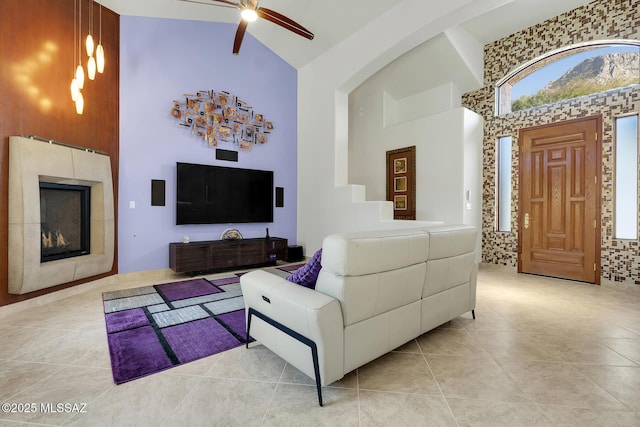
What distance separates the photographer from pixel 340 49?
523 centimetres

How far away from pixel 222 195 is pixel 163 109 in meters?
1.58

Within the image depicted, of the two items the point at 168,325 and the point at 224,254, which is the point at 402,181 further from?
the point at 168,325

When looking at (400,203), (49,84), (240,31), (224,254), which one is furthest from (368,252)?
(400,203)

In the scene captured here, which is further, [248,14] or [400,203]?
[400,203]

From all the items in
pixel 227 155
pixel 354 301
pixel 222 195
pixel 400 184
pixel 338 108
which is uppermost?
pixel 338 108

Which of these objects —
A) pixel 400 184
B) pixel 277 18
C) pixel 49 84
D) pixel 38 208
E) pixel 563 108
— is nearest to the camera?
pixel 38 208

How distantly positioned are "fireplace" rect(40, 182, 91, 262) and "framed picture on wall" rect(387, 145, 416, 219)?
5.08 metres

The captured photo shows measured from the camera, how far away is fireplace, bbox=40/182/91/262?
328cm

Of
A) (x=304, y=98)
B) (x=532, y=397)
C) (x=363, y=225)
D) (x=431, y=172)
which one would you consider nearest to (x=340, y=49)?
(x=304, y=98)

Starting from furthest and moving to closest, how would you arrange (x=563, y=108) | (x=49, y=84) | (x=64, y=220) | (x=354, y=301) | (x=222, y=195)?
(x=222, y=195), (x=563, y=108), (x=64, y=220), (x=49, y=84), (x=354, y=301)

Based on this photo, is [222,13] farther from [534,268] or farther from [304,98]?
[534,268]

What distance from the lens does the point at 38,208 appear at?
3014 millimetres

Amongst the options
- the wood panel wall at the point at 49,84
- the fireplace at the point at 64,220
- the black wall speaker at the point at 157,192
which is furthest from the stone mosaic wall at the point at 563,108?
the fireplace at the point at 64,220

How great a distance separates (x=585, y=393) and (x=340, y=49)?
5432 millimetres
